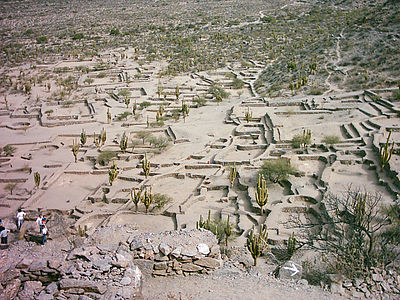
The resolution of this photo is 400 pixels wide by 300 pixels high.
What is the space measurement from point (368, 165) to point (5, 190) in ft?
49.8

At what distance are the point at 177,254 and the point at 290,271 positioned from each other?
2.77 meters

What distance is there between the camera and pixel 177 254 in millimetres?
9961

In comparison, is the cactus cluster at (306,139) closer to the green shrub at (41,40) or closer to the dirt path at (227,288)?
the dirt path at (227,288)

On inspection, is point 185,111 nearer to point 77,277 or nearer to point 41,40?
point 77,277

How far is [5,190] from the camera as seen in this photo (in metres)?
18.8

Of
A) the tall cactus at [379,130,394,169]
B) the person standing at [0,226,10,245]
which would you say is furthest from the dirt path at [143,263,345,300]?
the tall cactus at [379,130,394,169]

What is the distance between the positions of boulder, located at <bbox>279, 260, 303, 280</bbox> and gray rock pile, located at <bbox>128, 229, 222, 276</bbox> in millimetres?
1543

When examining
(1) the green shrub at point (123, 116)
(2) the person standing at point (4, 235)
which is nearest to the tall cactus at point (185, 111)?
(1) the green shrub at point (123, 116)

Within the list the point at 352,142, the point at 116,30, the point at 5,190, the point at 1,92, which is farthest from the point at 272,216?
the point at 116,30

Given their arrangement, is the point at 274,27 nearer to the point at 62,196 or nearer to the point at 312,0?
the point at 312,0

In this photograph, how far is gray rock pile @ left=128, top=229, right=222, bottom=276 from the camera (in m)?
10.0

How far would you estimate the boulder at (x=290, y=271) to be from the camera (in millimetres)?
10430

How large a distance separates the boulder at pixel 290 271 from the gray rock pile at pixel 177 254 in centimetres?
154

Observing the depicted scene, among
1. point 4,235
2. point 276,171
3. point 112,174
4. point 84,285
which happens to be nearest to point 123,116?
point 112,174
